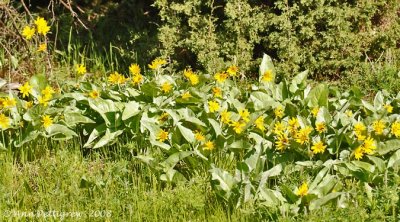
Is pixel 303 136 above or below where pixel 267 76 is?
below

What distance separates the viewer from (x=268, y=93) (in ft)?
15.5

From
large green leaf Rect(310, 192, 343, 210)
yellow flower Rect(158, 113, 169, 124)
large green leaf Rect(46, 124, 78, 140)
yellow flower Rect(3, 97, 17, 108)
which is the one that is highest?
yellow flower Rect(3, 97, 17, 108)

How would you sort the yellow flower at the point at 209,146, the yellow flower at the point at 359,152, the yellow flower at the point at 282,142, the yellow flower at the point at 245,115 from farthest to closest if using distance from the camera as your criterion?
1. the yellow flower at the point at 245,115
2. the yellow flower at the point at 209,146
3. the yellow flower at the point at 282,142
4. the yellow flower at the point at 359,152

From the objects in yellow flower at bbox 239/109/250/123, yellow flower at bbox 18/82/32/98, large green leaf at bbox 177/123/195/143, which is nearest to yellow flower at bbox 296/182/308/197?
yellow flower at bbox 239/109/250/123

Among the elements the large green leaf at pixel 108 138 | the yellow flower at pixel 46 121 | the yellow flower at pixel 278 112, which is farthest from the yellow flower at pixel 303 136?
the yellow flower at pixel 46 121

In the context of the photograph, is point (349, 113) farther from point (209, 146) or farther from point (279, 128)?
point (209, 146)

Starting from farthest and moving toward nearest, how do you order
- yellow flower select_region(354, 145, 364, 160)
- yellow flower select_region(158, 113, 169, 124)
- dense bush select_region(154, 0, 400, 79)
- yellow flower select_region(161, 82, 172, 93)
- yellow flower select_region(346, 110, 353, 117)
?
dense bush select_region(154, 0, 400, 79) → yellow flower select_region(161, 82, 172, 93) → yellow flower select_region(158, 113, 169, 124) → yellow flower select_region(346, 110, 353, 117) → yellow flower select_region(354, 145, 364, 160)

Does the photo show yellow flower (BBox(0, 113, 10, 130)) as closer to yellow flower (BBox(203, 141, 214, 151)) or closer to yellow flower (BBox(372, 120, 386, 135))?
yellow flower (BBox(203, 141, 214, 151))

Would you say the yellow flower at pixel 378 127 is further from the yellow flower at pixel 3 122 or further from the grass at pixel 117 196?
the yellow flower at pixel 3 122

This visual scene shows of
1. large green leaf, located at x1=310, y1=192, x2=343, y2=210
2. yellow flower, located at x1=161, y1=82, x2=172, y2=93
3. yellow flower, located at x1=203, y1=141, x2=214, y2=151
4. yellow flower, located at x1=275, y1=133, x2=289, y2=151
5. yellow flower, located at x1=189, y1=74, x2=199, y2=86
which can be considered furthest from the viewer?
yellow flower, located at x1=189, y1=74, x2=199, y2=86

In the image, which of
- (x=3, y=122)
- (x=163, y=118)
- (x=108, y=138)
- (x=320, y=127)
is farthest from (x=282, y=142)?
(x=3, y=122)

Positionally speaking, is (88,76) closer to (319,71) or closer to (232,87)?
(232,87)

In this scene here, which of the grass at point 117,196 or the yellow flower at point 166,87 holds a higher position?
the yellow flower at point 166,87

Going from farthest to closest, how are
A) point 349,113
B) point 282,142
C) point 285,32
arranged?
point 285,32 → point 349,113 → point 282,142
